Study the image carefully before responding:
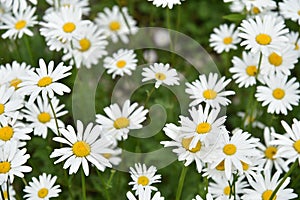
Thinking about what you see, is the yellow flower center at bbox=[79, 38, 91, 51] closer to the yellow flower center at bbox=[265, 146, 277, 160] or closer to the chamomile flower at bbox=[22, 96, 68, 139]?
the chamomile flower at bbox=[22, 96, 68, 139]

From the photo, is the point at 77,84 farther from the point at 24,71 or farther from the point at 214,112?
the point at 214,112

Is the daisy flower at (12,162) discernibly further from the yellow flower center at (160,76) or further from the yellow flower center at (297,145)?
the yellow flower center at (297,145)

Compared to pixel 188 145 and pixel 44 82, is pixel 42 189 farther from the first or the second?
pixel 188 145

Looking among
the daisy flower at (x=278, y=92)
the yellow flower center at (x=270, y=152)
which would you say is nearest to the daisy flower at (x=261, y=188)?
the yellow flower center at (x=270, y=152)

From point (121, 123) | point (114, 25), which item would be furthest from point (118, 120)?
point (114, 25)

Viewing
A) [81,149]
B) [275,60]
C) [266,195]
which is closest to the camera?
[81,149]

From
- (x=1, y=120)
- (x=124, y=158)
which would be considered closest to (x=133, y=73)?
(x=124, y=158)

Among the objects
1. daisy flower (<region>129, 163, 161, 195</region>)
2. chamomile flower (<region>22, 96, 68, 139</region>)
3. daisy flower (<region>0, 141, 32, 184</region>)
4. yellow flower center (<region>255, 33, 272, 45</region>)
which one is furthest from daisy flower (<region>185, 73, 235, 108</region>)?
daisy flower (<region>0, 141, 32, 184</region>)
